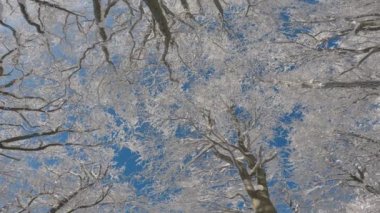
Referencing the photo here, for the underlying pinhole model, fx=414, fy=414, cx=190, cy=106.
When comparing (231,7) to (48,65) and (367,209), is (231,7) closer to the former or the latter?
(48,65)

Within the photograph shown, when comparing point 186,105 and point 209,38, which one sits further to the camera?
point 186,105

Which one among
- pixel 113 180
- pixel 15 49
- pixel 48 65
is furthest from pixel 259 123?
pixel 15 49

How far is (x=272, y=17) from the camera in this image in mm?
7855

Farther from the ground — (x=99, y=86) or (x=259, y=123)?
(x=99, y=86)

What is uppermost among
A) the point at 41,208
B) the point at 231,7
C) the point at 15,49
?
the point at 15,49

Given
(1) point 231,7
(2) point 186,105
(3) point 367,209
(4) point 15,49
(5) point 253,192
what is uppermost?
(4) point 15,49

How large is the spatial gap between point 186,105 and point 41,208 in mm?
4222

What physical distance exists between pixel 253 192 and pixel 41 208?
5441 mm

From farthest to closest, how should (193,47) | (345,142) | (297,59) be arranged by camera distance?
(345,142) < (193,47) < (297,59)

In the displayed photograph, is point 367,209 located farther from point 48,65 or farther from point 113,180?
point 48,65

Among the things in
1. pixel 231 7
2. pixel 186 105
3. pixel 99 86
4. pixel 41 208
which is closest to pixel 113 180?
pixel 41 208

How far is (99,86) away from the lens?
754 centimetres

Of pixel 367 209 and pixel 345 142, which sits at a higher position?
pixel 345 142

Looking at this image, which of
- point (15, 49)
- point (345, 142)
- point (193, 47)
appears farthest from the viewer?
point (345, 142)
